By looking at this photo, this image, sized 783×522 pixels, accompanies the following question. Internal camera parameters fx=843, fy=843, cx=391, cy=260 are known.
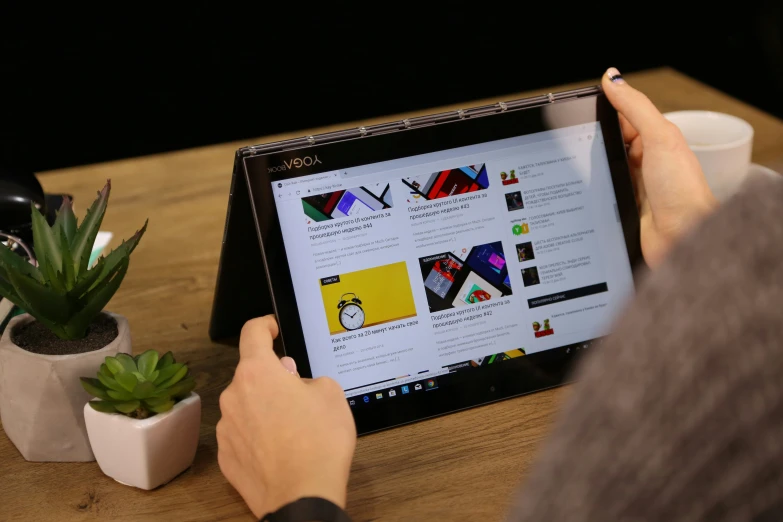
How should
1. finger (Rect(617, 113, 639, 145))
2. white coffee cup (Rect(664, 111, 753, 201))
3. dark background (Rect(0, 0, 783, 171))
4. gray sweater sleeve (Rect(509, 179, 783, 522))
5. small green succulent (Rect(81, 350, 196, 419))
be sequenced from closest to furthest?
gray sweater sleeve (Rect(509, 179, 783, 522)), small green succulent (Rect(81, 350, 196, 419)), finger (Rect(617, 113, 639, 145)), white coffee cup (Rect(664, 111, 753, 201)), dark background (Rect(0, 0, 783, 171))

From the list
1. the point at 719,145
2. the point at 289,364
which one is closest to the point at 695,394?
the point at 289,364

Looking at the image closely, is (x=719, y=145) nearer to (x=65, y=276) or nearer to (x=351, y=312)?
(x=351, y=312)

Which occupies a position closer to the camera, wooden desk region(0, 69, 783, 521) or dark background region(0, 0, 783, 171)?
wooden desk region(0, 69, 783, 521)

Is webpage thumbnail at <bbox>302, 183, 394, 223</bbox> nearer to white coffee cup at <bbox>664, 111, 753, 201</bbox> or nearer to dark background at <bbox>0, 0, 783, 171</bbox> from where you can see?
white coffee cup at <bbox>664, 111, 753, 201</bbox>

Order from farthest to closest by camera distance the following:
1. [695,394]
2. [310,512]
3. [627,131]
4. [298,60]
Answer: [298,60] < [627,131] < [310,512] < [695,394]

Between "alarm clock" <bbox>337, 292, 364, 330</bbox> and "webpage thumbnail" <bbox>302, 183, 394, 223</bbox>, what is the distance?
9 cm

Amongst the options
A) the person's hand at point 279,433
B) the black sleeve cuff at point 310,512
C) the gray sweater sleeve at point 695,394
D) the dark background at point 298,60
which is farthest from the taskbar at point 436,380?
the dark background at point 298,60

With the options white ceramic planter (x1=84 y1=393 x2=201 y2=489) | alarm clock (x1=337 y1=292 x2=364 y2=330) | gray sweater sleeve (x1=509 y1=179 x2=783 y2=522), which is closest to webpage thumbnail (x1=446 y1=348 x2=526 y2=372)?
alarm clock (x1=337 y1=292 x2=364 y2=330)

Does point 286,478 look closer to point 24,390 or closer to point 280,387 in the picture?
point 280,387

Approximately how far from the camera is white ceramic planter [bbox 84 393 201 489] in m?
0.85

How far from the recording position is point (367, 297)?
0.95 m

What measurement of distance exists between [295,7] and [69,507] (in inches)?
89.1

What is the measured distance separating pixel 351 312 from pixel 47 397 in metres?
0.34

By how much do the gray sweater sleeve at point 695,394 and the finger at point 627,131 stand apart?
68 cm
